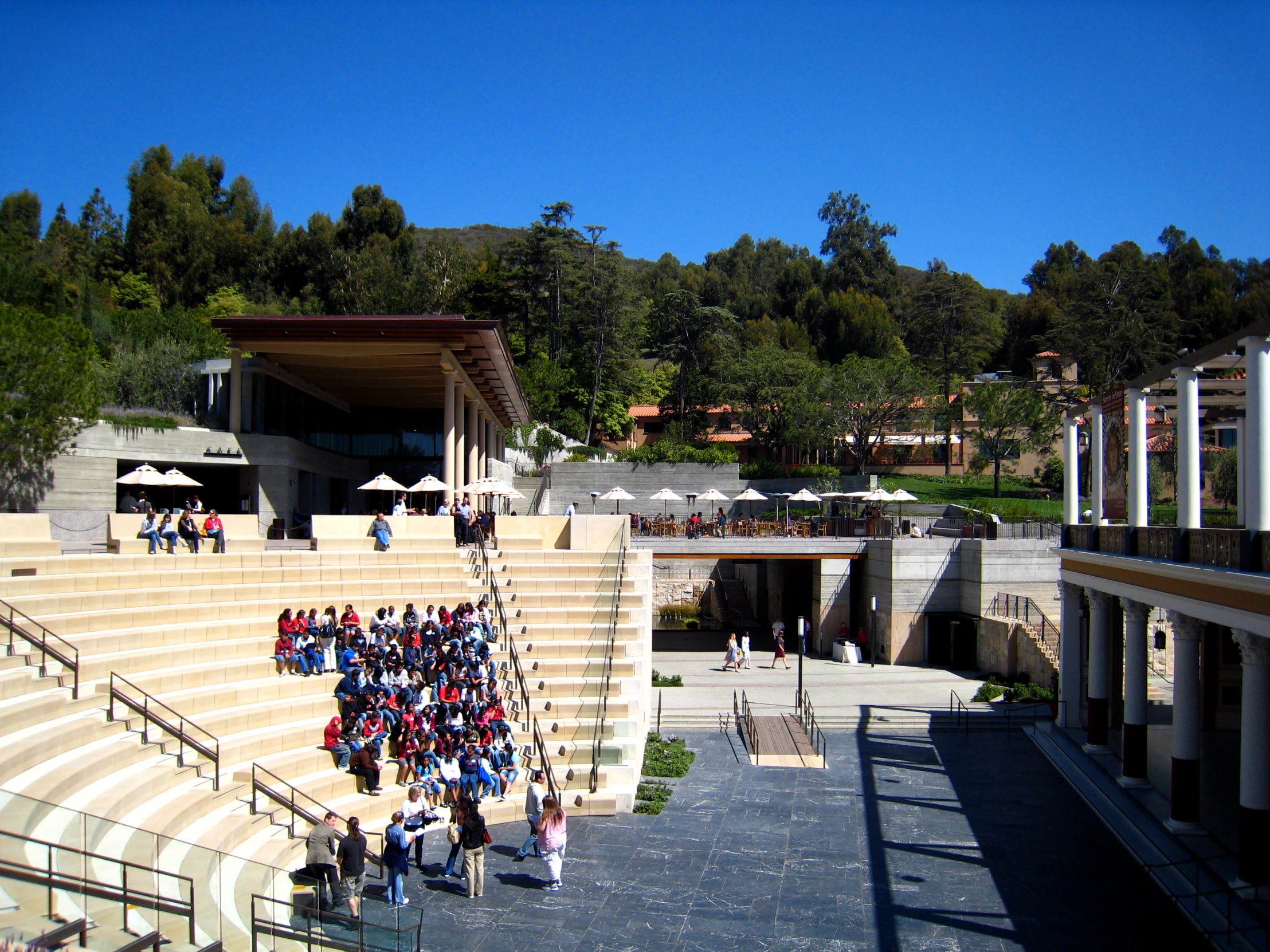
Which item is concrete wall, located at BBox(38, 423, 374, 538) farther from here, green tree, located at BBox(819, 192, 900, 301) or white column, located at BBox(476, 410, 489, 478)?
green tree, located at BBox(819, 192, 900, 301)

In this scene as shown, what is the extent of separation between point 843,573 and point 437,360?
59.5 ft

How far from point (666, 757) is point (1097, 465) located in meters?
12.0

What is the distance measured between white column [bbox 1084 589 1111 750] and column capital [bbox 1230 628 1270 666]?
8208 millimetres

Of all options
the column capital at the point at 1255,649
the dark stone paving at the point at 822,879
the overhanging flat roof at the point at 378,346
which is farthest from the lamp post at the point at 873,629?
the column capital at the point at 1255,649

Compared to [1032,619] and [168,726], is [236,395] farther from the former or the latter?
[1032,619]

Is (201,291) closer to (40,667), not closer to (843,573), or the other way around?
(843,573)

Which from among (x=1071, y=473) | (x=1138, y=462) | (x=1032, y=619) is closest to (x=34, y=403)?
(x=1071, y=473)

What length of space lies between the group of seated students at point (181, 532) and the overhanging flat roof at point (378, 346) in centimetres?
898

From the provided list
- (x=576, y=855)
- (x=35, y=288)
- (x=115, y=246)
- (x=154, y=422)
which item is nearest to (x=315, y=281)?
(x=115, y=246)

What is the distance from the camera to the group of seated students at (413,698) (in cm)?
1653

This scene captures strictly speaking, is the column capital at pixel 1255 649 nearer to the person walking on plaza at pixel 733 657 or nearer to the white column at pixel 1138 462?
the white column at pixel 1138 462

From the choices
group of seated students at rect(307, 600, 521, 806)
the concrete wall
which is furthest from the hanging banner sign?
the concrete wall

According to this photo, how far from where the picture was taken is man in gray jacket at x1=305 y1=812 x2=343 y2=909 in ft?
38.1

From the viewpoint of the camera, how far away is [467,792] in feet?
53.5
